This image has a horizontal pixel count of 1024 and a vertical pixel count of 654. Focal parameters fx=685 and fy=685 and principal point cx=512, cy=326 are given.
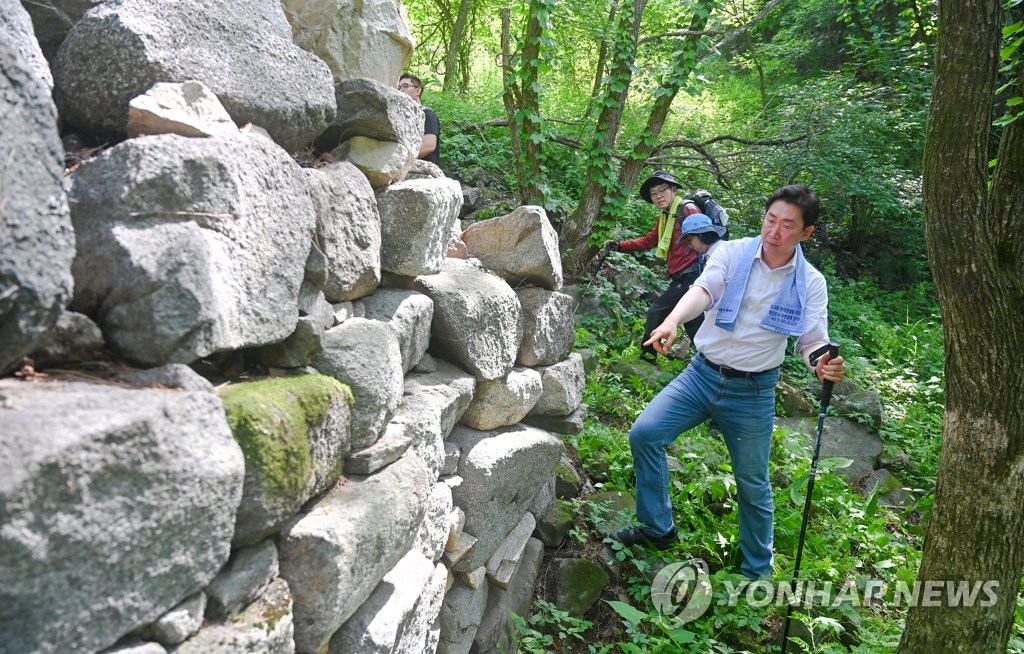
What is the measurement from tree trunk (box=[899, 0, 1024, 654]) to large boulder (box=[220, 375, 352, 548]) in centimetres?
273

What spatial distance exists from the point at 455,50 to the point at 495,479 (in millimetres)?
10500

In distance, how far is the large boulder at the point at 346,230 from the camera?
95.0 inches

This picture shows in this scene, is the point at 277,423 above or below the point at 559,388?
above

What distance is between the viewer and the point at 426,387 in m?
3.04

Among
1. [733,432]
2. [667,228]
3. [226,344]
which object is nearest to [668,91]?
[667,228]

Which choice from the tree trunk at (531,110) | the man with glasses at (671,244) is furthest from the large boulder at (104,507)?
the tree trunk at (531,110)

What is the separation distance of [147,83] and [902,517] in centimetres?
564

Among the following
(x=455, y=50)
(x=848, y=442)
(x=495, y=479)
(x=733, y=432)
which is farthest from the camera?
(x=455, y=50)

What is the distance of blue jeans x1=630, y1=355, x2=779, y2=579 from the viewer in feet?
12.4

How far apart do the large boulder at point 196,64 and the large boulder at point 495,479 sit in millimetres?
1706

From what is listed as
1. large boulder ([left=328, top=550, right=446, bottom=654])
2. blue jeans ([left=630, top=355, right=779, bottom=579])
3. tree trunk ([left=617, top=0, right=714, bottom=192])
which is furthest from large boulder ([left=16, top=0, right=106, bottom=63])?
tree trunk ([left=617, top=0, right=714, bottom=192])

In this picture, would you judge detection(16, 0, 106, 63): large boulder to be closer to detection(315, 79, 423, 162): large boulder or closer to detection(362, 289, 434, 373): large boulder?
detection(315, 79, 423, 162): large boulder

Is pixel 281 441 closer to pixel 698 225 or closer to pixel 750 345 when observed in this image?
pixel 750 345

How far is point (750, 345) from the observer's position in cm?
374
